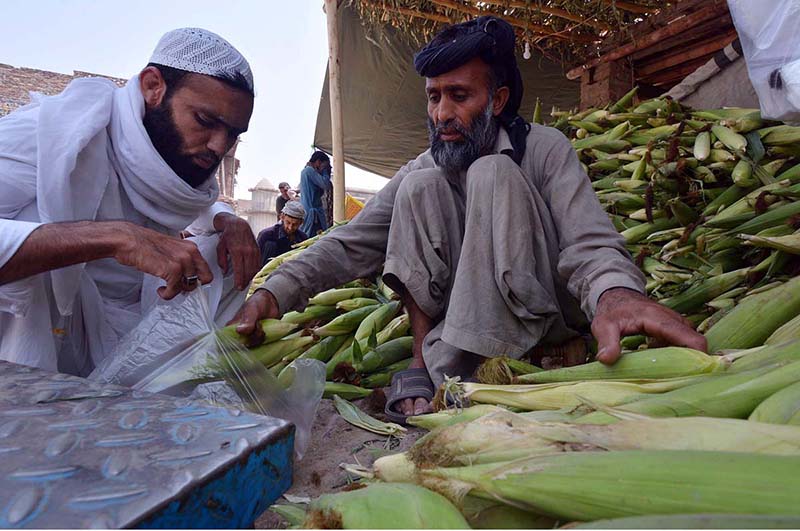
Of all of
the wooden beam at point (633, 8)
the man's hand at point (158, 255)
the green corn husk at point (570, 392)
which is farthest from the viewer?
the wooden beam at point (633, 8)

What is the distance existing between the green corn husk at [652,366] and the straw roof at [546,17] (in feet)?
13.7

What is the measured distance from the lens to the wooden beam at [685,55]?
4258mm

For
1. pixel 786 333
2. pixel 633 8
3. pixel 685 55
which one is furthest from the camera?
pixel 633 8

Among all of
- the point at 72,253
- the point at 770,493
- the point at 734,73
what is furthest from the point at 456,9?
the point at 770,493

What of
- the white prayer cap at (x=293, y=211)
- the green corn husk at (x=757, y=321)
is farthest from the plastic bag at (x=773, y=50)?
the white prayer cap at (x=293, y=211)

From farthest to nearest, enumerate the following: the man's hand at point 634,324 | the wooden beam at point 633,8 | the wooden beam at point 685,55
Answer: the wooden beam at point 633,8
the wooden beam at point 685,55
the man's hand at point 634,324

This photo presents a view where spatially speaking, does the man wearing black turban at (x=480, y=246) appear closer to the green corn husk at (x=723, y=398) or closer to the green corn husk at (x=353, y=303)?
the green corn husk at (x=353, y=303)

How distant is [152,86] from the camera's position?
198 cm

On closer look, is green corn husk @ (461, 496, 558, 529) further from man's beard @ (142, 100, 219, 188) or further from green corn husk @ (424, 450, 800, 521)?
man's beard @ (142, 100, 219, 188)

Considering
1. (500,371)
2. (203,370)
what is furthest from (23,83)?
(500,371)

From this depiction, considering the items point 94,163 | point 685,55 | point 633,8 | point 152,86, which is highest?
point 633,8

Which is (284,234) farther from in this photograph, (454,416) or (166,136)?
(454,416)

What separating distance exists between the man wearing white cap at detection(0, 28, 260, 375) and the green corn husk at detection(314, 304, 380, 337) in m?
0.41

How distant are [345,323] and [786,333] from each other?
5.56ft
